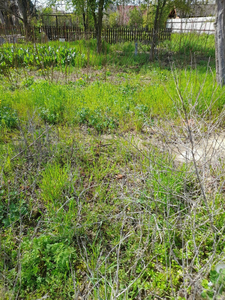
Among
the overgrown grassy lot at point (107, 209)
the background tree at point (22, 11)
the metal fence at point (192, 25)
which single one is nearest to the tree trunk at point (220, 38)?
the metal fence at point (192, 25)

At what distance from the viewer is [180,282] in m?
1.51

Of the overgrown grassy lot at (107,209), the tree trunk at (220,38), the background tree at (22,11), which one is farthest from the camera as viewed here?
the background tree at (22,11)

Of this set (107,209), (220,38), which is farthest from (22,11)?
(107,209)

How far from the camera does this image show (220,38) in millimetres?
4395

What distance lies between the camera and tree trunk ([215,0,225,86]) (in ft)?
13.9

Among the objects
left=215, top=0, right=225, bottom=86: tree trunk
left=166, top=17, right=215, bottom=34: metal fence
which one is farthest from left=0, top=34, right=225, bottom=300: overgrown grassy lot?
left=166, top=17, right=215, bottom=34: metal fence

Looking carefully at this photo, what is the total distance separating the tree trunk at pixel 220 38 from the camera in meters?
4.24

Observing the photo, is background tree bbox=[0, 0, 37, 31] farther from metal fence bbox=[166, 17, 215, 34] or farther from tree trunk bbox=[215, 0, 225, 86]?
tree trunk bbox=[215, 0, 225, 86]

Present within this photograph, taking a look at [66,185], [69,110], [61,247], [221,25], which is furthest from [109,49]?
[61,247]

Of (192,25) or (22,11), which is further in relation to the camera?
(22,11)

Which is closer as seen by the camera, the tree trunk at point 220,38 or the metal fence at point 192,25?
the tree trunk at point 220,38

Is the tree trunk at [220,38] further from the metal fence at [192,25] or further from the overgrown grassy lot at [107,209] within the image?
the overgrown grassy lot at [107,209]

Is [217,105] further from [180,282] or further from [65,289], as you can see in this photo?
[65,289]

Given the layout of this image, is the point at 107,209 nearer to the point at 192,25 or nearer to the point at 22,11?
the point at 192,25
